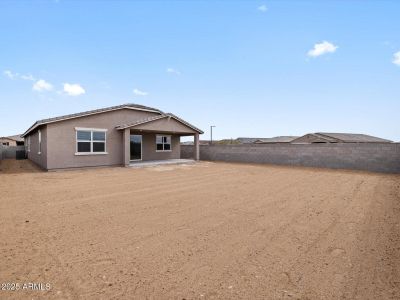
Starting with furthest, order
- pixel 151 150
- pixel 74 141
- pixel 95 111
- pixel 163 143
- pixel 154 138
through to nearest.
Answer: pixel 163 143 → pixel 154 138 → pixel 151 150 → pixel 95 111 → pixel 74 141

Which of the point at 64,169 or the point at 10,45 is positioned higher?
the point at 10,45

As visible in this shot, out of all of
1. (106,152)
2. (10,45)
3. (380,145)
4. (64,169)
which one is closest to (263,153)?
(380,145)

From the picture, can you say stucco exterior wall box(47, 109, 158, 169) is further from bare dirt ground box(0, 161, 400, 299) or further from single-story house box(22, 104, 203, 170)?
bare dirt ground box(0, 161, 400, 299)

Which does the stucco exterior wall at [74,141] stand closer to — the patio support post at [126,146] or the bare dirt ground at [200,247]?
the patio support post at [126,146]

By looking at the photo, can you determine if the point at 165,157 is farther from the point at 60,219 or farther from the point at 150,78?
the point at 60,219

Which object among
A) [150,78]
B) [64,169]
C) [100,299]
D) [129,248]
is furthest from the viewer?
[150,78]

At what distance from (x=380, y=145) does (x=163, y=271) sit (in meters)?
16.9

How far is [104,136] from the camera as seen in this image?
15836 mm

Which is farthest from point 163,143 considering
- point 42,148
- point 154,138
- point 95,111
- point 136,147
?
point 42,148

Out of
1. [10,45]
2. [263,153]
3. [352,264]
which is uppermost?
[10,45]

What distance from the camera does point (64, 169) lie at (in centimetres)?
1411

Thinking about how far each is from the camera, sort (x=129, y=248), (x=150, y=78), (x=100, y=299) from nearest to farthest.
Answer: (x=100, y=299), (x=129, y=248), (x=150, y=78)

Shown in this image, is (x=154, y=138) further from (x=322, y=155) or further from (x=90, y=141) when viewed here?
(x=322, y=155)

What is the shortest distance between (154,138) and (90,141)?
606cm
